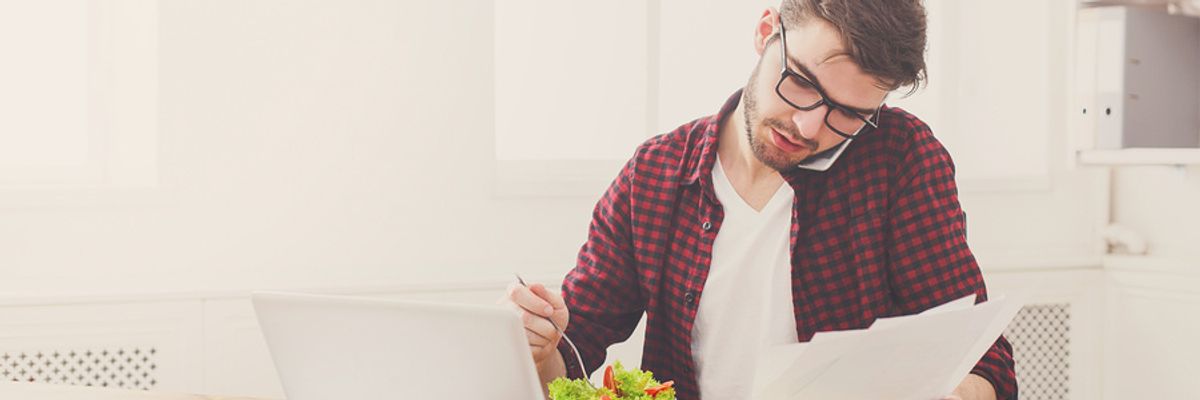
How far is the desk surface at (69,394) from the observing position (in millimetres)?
1416

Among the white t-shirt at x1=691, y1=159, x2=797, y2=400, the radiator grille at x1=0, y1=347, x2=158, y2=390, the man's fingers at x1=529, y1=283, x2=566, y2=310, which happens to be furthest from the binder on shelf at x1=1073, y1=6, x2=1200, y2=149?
the radiator grille at x1=0, y1=347, x2=158, y2=390

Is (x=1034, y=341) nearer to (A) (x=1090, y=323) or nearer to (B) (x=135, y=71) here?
(A) (x=1090, y=323)

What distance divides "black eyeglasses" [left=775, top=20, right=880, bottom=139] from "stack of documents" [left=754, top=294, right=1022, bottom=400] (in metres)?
0.35

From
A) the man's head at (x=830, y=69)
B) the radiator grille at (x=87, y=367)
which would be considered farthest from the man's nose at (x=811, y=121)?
the radiator grille at (x=87, y=367)

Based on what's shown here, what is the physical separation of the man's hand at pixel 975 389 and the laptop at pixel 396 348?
59cm

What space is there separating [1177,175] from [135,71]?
2.35 metres

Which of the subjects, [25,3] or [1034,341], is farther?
[1034,341]

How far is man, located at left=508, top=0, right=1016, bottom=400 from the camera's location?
1.39 metres

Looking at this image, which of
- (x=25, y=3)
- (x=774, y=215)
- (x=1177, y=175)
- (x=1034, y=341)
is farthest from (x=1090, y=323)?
(x=25, y=3)

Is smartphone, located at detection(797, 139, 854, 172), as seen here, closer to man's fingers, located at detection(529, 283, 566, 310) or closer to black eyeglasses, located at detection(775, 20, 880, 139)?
black eyeglasses, located at detection(775, 20, 880, 139)

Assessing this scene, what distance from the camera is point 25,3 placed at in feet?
7.38

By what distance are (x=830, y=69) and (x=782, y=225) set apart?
0.95 feet

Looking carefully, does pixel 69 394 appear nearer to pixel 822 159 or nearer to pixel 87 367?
pixel 87 367

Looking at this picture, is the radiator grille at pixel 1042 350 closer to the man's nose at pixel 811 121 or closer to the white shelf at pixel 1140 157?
the white shelf at pixel 1140 157
